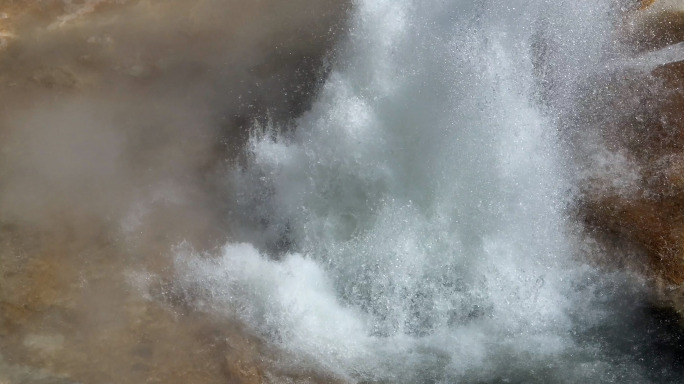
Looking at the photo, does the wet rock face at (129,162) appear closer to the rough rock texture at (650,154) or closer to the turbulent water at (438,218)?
the turbulent water at (438,218)

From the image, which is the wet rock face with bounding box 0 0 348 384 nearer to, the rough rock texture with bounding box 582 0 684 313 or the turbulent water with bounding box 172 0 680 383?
the turbulent water with bounding box 172 0 680 383

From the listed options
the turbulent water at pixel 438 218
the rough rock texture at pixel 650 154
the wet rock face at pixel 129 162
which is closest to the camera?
the wet rock face at pixel 129 162

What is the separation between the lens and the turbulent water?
6.39m

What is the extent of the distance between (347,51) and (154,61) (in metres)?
2.36

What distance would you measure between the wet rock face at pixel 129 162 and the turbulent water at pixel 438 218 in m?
0.31

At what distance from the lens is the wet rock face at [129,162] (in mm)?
6199

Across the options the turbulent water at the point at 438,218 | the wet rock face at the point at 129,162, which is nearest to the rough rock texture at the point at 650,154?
the turbulent water at the point at 438,218

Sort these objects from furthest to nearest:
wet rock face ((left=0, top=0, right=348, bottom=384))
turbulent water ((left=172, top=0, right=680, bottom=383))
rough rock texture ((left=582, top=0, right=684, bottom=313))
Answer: rough rock texture ((left=582, top=0, right=684, bottom=313))
turbulent water ((left=172, top=0, right=680, bottom=383))
wet rock face ((left=0, top=0, right=348, bottom=384))

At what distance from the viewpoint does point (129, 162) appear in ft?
21.9

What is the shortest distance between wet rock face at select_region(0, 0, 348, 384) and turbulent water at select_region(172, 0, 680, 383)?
1.01 feet

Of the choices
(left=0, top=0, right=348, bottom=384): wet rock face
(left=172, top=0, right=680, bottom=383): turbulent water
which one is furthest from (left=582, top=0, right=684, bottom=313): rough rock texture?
(left=0, top=0, right=348, bottom=384): wet rock face

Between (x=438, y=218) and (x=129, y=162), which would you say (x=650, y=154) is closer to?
(x=438, y=218)

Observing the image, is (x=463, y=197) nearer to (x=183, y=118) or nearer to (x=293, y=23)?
(x=293, y=23)

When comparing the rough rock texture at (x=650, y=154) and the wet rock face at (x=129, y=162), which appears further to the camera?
the rough rock texture at (x=650, y=154)
